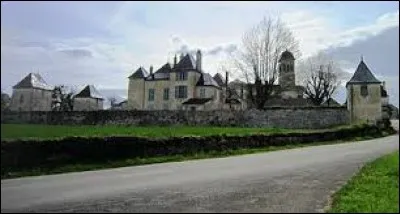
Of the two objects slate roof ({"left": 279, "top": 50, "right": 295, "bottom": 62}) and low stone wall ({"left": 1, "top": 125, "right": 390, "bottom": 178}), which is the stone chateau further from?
low stone wall ({"left": 1, "top": 125, "right": 390, "bottom": 178})

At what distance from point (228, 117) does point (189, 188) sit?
38.7 metres

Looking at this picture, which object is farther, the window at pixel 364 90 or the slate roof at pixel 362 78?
the window at pixel 364 90

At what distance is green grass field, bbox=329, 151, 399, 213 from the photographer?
880 centimetres

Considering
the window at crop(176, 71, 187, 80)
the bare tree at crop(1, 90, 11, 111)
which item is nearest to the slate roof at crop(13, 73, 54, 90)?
the bare tree at crop(1, 90, 11, 111)

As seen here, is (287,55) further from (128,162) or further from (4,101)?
(4,101)

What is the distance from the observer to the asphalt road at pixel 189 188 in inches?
336

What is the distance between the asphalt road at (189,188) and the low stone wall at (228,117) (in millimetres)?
29948

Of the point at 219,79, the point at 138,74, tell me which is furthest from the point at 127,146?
the point at 219,79

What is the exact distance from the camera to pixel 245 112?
165ft

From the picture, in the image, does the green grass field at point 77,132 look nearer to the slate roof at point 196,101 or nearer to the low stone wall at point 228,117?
the low stone wall at point 228,117

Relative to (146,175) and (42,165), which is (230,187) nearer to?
(146,175)

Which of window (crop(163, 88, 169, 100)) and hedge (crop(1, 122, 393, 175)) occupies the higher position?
window (crop(163, 88, 169, 100))

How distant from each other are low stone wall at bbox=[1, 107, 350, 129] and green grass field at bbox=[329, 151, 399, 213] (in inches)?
1322

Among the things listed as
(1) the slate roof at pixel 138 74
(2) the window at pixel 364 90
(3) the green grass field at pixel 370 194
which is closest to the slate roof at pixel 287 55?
(2) the window at pixel 364 90
